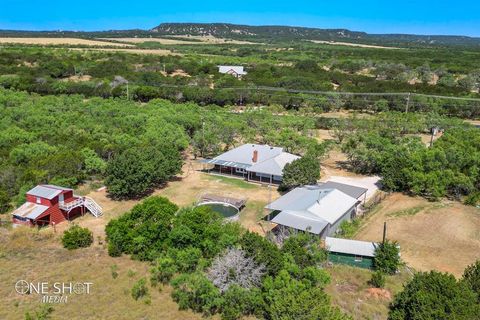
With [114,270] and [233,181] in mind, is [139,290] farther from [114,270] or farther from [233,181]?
[233,181]

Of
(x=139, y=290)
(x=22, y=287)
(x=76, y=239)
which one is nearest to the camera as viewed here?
(x=139, y=290)

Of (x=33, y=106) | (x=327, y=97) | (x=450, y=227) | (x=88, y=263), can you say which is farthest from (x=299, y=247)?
(x=327, y=97)

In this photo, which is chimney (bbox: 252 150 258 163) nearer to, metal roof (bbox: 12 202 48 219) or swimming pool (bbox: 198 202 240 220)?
swimming pool (bbox: 198 202 240 220)

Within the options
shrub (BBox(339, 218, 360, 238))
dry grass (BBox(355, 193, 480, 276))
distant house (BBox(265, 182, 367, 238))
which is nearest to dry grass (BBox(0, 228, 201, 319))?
distant house (BBox(265, 182, 367, 238))

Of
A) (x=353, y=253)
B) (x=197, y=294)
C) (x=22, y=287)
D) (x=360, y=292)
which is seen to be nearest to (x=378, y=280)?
(x=360, y=292)

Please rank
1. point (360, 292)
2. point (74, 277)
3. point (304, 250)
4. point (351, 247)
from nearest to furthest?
point (360, 292) < point (304, 250) < point (74, 277) < point (351, 247)

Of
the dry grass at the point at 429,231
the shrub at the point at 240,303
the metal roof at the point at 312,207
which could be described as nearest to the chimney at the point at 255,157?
the metal roof at the point at 312,207

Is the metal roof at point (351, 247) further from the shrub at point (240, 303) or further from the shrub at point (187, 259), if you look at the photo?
the shrub at point (187, 259)

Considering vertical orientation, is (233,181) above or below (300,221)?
below
